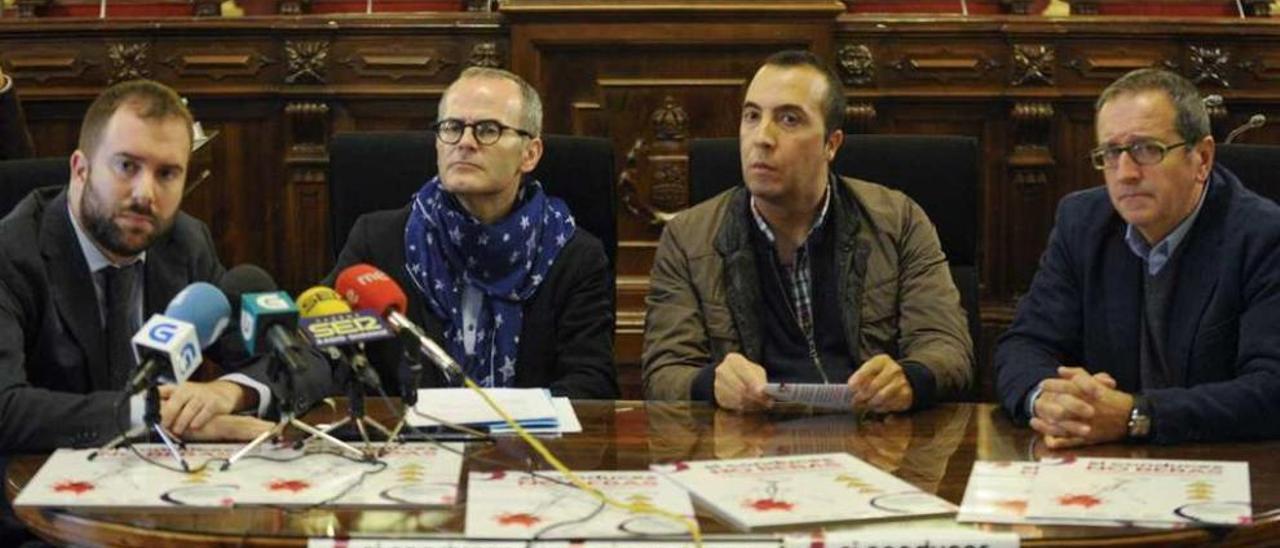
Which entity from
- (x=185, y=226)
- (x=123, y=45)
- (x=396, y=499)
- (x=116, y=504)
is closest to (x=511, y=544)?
(x=396, y=499)

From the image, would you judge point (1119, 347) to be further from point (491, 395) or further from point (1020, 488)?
point (491, 395)

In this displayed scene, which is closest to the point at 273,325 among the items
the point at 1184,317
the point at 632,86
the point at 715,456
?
the point at 715,456

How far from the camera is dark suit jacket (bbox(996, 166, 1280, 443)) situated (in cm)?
245

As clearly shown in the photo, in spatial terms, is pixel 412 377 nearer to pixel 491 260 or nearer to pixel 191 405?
pixel 191 405

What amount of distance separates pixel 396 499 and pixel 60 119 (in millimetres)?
3847

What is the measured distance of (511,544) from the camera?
184 cm

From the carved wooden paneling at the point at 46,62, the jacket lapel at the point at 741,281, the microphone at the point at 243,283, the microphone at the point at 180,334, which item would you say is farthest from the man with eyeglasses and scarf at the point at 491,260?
the carved wooden paneling at the point at 46,62

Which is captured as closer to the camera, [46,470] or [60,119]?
[46,470]

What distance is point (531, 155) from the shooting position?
3.37 meters

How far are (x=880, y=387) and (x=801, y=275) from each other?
590 millimetres

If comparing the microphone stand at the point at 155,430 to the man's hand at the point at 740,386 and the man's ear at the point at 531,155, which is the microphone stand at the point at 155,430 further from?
the man's ear at the point at 531,155

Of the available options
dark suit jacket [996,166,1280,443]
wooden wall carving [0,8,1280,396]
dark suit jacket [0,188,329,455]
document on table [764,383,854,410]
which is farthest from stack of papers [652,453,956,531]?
wooden wall carving [0,8,1280,396]

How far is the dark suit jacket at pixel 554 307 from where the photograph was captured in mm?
3223

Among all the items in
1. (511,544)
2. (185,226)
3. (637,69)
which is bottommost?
(511,544)
